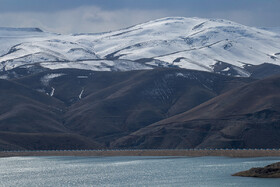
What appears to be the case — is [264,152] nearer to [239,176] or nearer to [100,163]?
Result: [100,163]

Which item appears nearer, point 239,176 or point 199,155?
point 239,176

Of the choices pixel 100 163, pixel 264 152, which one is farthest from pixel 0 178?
pixel 264 152

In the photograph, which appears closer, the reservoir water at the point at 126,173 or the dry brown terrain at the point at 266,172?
the dry brown terrain at the point at 266,172

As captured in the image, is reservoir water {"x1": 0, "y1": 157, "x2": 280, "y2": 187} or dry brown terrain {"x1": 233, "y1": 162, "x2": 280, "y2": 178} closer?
dry brown terrain {"x1": 233, "y1": 162, "x2": 280, "y2": 178}

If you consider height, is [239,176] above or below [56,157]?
below

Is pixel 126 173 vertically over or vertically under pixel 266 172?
over

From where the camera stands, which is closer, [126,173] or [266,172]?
[266,172]

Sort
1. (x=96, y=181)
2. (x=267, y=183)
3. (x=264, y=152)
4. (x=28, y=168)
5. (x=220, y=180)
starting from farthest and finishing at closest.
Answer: (x=264, y=152) → (x=28, y=168) → (x=96, y=181) → (x=220, y=180) → (x=267, y=183)

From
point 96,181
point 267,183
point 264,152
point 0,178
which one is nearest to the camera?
point 267,183
